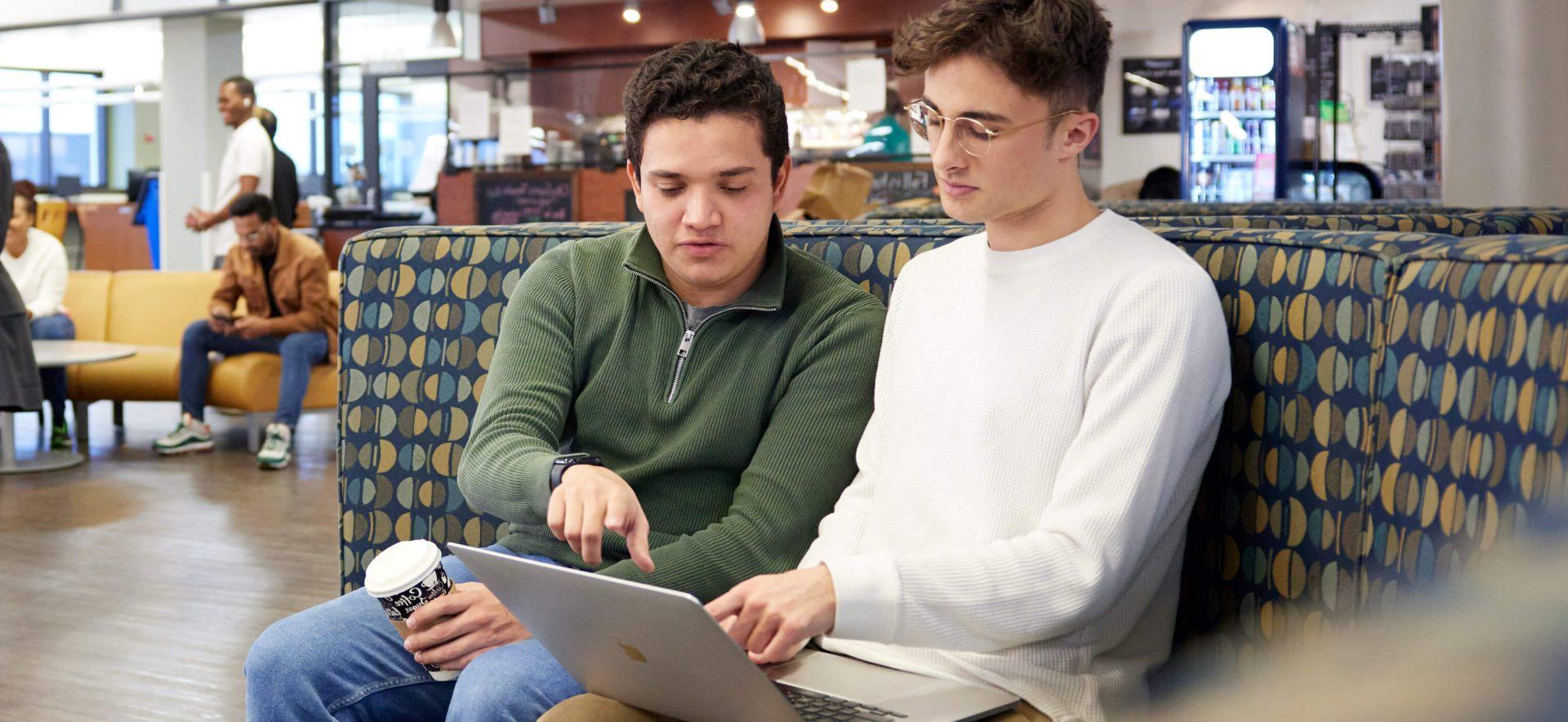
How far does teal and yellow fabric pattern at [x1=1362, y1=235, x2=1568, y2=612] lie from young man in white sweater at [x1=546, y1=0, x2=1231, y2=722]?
167 millimetres

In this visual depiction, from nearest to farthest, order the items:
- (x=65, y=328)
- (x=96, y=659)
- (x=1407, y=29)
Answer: (x=96, y=659) → (x=65, y=328) → (x=1407, y=29)

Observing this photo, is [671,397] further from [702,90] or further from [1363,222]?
[1363,222]

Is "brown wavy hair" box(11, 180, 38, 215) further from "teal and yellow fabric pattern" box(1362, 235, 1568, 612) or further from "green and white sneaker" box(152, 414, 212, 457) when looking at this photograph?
"teal and yellow fabric pattern" box(1362, 235, 1568, 612)

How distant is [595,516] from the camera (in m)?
1.31

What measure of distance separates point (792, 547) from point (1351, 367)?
61cm

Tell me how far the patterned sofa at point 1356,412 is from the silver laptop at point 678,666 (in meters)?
0.30

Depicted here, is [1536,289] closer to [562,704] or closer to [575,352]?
[562,704]

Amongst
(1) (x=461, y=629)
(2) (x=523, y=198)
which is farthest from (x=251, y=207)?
(1) (x=461, y=629)

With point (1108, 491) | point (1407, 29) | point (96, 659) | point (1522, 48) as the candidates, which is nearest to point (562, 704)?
point (1108, 491)

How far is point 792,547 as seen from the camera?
5.00 ft

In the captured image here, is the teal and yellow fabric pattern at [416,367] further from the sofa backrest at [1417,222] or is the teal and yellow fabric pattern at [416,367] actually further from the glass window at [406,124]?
the glass window at [406,124]

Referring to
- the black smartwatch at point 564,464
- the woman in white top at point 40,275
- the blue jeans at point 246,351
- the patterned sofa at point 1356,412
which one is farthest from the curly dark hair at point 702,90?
the woman in white top at point 40,275

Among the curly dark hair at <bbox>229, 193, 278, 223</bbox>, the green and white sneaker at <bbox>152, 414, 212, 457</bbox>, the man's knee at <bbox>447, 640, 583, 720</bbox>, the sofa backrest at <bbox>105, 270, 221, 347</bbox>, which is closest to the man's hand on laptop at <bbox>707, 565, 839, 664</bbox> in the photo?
the man's knee at <bbox>447, 640, 583, 720</bbox>

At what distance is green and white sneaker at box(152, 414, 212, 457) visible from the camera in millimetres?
5977
